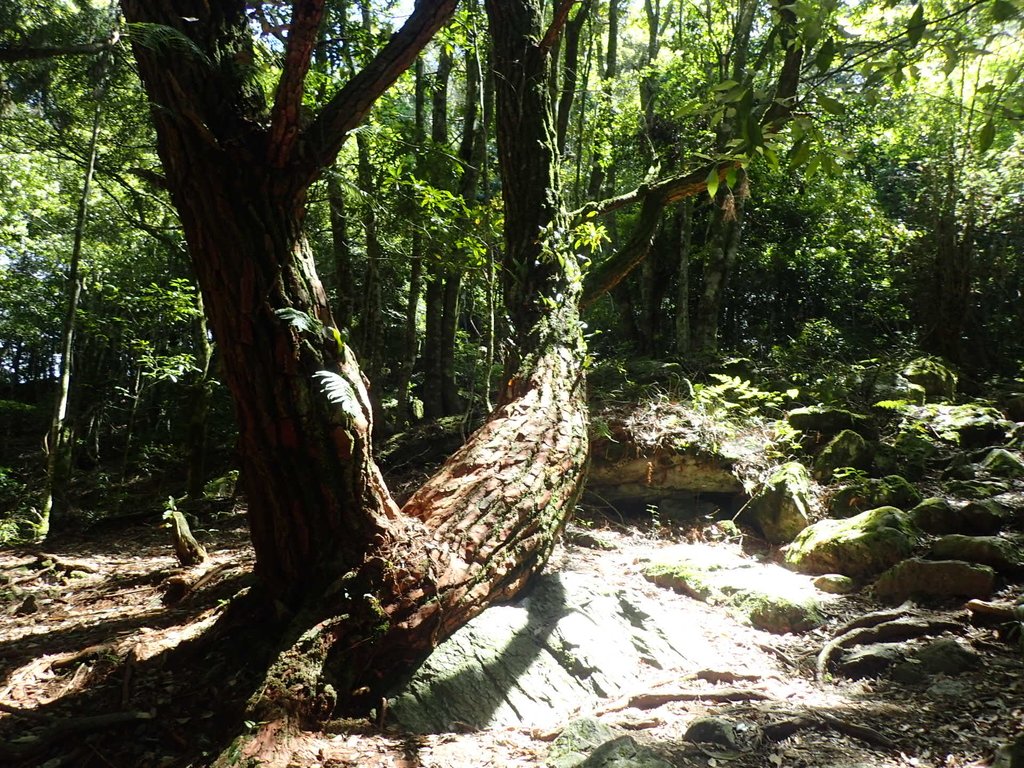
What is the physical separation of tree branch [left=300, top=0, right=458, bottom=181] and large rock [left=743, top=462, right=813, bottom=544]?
501cm

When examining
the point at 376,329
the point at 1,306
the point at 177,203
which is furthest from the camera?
the point at 1,306

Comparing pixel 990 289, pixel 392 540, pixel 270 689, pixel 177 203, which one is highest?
pixel 990 289

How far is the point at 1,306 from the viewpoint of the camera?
16875mm

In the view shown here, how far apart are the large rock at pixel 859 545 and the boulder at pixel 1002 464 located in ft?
5.20

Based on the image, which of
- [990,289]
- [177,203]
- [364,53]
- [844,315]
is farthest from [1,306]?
[990,289]

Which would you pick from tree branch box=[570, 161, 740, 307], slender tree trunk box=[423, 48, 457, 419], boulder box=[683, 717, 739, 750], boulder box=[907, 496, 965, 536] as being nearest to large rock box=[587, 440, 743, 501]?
boulder box=[907, 496, 965, 536]

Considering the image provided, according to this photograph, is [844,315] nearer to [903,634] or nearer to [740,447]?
[740,447]

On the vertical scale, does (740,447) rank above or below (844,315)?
below

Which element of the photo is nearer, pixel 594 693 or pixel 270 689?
pixel 270 689

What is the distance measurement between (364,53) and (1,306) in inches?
628

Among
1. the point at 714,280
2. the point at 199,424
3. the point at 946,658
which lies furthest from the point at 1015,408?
the point at 199,424

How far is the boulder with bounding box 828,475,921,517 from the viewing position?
18.4ft

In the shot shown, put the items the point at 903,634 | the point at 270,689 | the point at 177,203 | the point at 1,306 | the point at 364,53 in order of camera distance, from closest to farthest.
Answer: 1. the point at 270,689
2. the point at 177,203
3. the point at 903,634
4. the point at 364,53
5. the point at 1,306

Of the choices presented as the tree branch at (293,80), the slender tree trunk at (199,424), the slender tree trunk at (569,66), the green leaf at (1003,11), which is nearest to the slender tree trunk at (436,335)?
the slender tree trunk at (569,66)
